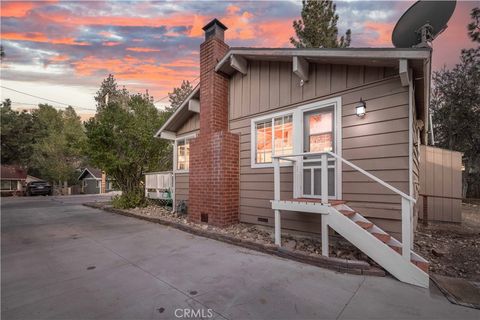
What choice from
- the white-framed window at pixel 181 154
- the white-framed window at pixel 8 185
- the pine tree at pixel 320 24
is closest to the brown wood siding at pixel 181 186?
the white-framed window at pixel 181 154

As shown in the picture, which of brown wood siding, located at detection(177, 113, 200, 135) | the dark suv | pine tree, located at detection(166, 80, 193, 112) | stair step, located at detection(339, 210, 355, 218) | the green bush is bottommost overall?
the dark suv

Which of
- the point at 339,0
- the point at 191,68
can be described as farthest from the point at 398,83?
the point at 339,0

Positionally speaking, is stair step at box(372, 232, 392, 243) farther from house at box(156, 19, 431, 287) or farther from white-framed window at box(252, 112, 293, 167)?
white-framed window at box(252, 112, 293, 167)

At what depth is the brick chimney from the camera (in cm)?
568

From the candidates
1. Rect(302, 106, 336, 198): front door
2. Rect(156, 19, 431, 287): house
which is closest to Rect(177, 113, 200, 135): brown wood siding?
Rect(156, 19, 431, 287): house

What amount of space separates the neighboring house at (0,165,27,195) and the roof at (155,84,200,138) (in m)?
24.4

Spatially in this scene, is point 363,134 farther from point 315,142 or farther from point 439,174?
point 439,174

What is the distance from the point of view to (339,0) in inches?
473

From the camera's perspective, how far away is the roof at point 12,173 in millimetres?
23792

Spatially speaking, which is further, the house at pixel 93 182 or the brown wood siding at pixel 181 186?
the house at pixel 93 182

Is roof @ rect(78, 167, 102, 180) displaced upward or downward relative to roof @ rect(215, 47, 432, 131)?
downward

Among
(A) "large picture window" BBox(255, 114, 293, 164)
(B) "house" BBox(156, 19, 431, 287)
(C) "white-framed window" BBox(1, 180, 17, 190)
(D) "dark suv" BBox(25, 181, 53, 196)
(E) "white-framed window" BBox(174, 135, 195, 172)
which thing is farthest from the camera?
(C) "white-framed window" BBox(1, 180, 17, 190)

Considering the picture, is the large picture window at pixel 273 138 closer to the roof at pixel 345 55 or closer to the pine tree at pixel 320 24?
the roof at pixel 345 55

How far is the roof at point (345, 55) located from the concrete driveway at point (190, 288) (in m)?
3.10
